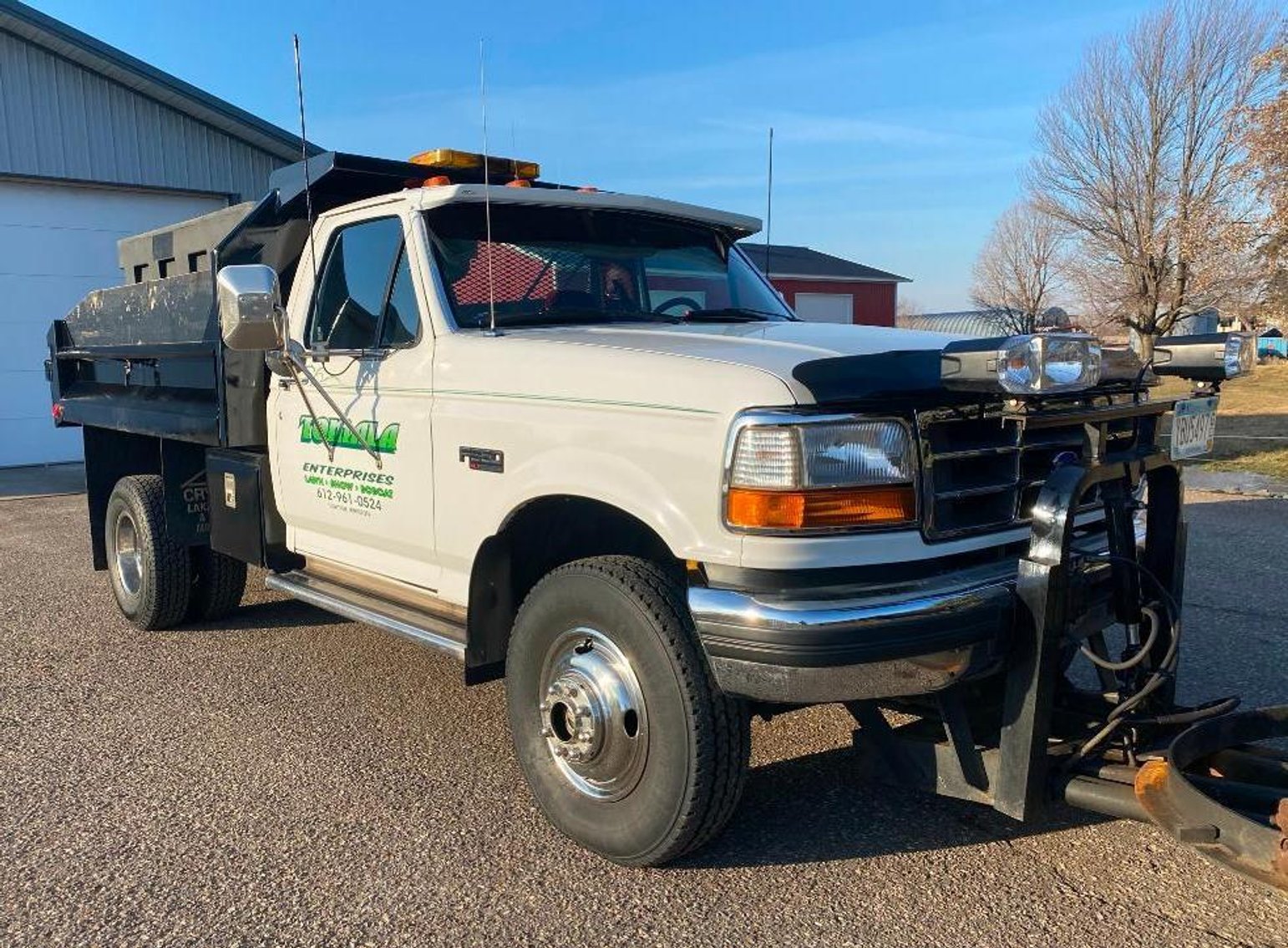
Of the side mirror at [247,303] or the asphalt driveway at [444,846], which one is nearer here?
the asphalt driveway at [444,846]

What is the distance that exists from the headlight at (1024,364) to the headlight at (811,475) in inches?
9.4

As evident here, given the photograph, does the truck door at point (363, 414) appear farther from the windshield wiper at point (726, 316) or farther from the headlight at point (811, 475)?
the headlight at point (811, 475)

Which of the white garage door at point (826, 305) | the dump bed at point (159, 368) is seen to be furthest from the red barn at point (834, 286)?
the dump bed at point (159, 368)

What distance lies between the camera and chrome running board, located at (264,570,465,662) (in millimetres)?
3674

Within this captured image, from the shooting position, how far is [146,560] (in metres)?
5.73

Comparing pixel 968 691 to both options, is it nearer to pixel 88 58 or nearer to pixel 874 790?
pixel 874 790

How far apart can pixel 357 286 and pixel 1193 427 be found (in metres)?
3.16

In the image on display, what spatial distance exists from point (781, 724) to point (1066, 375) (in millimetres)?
2112

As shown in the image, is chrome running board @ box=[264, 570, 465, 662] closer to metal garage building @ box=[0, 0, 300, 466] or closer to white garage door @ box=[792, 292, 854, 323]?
metal garage building @ box=[0, 0, 300, 466]

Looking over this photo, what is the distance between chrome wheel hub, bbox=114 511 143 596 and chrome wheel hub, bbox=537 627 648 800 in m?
3.72

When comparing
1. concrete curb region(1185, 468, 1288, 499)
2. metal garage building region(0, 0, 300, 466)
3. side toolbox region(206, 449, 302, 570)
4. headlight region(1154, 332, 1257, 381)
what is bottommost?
concrete curb region(1185, 468, 1288, 499)

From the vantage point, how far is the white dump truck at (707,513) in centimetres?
272

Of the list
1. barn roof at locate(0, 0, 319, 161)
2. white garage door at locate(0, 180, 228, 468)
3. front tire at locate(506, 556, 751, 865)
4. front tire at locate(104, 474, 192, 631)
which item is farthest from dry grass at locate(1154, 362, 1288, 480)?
white garage door at locate(0, 180, 228, 468)

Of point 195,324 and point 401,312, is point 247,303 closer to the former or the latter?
point 401,312
